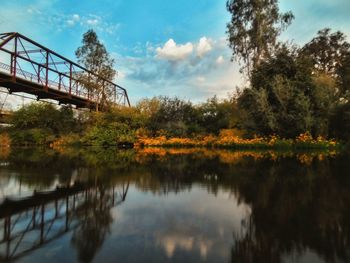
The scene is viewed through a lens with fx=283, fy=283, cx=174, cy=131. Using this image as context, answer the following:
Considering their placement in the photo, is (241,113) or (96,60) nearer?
(241,113)

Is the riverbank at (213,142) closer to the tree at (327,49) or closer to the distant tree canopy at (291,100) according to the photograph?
the distant tree canopy at (291,100)

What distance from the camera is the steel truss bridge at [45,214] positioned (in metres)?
3.27

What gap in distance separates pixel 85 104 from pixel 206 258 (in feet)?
113

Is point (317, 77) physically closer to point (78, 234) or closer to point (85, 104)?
point (78, 234)

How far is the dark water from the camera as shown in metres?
2.93

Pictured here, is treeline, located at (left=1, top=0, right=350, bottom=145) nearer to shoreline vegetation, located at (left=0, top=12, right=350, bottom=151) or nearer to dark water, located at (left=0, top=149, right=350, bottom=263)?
shoreline vegetation, located at (left=0, top=12, right=350, bottom=151)

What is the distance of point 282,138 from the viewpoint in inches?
856

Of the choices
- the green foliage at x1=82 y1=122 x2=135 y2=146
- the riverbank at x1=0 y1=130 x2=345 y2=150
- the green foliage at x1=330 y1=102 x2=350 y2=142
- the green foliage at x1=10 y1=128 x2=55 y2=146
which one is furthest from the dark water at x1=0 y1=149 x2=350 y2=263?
the green foliage at x1=10 y1=128 x2=55 y2=146

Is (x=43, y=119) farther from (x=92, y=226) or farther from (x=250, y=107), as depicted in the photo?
(x=92, y=226)

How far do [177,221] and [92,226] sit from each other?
118cm

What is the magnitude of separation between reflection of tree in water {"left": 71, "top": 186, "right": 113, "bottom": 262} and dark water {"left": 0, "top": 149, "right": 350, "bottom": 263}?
0.04ft

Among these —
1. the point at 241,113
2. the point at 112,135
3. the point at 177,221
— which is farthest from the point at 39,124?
the point at 177,221

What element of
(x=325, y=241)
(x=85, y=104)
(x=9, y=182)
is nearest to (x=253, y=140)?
(x=9, y=182)

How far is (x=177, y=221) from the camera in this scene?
4.10m
